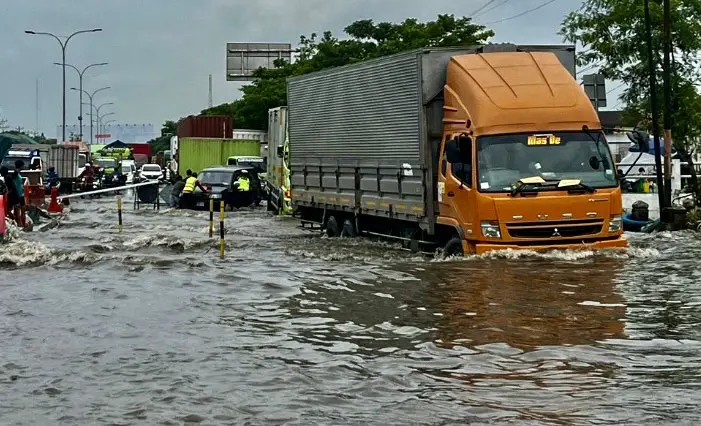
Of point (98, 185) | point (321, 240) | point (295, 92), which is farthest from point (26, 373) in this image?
point (98, 185)

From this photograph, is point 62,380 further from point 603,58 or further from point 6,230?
point 603,58

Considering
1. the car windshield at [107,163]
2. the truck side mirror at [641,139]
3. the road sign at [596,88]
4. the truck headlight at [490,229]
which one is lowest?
the truck headlight at [490,229]

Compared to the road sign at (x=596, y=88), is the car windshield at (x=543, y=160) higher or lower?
lower

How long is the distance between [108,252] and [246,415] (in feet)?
44.7

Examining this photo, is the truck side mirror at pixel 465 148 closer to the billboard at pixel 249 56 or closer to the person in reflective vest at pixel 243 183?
the person in reflective vest at pixel 243 183

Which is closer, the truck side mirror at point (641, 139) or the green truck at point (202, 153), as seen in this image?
the truck side mirror at point (641, 139)

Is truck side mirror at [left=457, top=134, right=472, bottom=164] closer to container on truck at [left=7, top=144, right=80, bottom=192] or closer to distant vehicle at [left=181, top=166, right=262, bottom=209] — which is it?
distant vehicle at [left=181, top=166, right=262, bottom=209]

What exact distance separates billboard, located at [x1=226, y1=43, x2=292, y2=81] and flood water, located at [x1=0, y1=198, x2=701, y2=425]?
51.1 m

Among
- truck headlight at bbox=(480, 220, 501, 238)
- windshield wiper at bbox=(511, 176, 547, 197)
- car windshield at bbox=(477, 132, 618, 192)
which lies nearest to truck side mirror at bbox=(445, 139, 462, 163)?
car windshield at bbox=(477, 132, 618, 192)

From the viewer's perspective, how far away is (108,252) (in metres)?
21.0

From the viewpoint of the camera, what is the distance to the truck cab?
15.7 m

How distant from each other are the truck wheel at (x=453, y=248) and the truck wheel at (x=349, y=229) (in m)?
4.72

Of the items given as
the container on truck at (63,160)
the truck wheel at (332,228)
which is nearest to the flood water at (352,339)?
the truck wheel at (332,228)

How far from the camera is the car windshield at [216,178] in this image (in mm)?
39781
